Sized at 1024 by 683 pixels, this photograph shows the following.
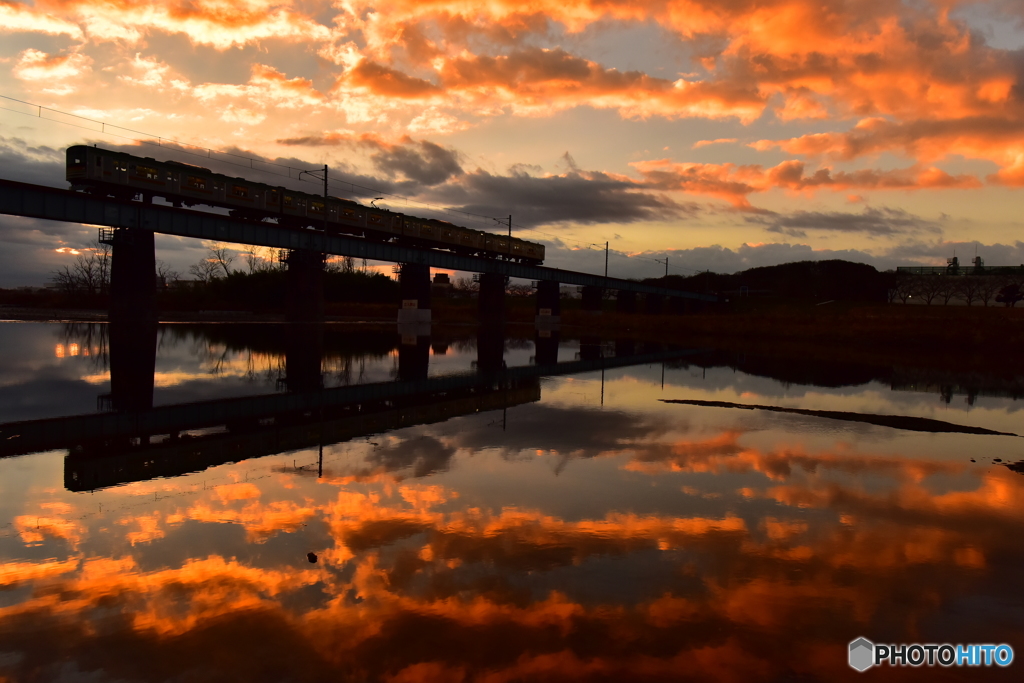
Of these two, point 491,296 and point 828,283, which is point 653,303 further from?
point 828,283

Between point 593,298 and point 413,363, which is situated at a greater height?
point 593,298

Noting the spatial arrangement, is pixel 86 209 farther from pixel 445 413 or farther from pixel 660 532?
pixel 660 532

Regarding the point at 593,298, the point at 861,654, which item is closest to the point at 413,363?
the point at 861,654

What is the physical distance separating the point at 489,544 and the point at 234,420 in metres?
10.7

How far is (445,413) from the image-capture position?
696 inches

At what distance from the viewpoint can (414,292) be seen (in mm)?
78438

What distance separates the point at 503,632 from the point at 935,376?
34.7 m

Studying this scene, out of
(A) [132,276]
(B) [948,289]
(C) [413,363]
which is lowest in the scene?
(C) [413,363]

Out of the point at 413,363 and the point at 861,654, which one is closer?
the point at 861,654

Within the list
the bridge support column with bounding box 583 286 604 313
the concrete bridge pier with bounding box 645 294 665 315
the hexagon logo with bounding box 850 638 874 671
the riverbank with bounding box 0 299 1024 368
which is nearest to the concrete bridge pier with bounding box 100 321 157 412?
the hexagon logo with bounding box 850 638 874 671

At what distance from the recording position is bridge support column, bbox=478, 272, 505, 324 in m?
→ 90.7

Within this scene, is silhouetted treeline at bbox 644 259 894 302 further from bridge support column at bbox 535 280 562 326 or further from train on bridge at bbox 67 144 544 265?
train on bridge at bbox 67 144 544 265

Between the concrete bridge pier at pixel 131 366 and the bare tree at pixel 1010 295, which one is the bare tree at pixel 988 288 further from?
the concrete bridge pier at pixel 131 366

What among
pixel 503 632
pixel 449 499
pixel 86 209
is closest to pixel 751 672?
pixel 503 632
